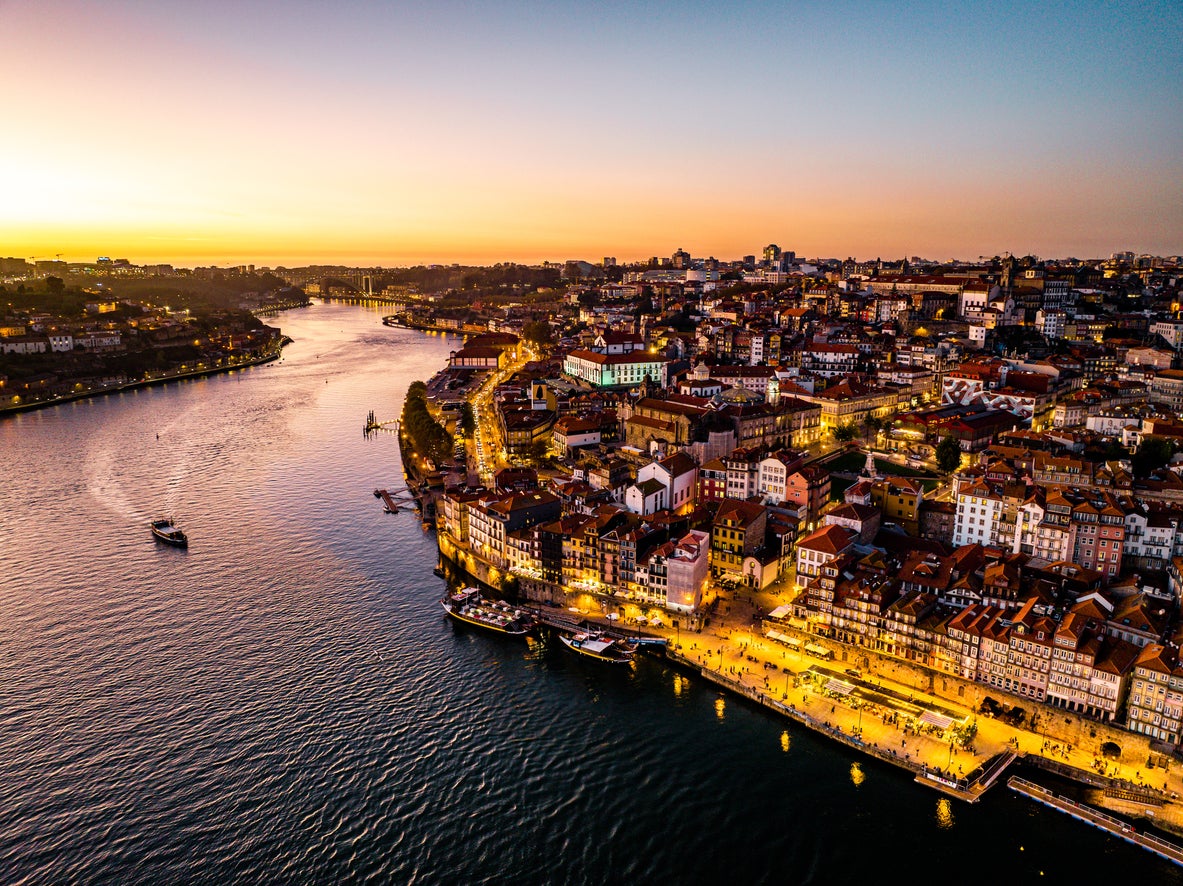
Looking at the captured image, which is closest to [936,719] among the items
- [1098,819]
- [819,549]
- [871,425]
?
[1098,819]

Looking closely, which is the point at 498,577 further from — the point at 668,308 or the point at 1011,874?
the point at 668,308

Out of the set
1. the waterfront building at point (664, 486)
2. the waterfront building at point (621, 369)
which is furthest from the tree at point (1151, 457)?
the waterfront building at point (621, 369)

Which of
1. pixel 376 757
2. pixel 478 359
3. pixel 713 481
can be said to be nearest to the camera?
pixel 376 757

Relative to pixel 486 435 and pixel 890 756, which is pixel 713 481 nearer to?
A: pixel 890 756

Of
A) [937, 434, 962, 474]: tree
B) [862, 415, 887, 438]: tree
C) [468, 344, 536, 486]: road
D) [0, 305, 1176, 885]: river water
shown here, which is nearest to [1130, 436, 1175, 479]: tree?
[937, 434, 962, 474]: tree

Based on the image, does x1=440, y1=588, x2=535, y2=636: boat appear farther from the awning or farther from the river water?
the awning

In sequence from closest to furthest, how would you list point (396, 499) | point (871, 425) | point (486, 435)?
point (396, 499) < point (871, 425) < point (486, 435)

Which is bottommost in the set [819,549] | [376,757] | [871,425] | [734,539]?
[376,757]
